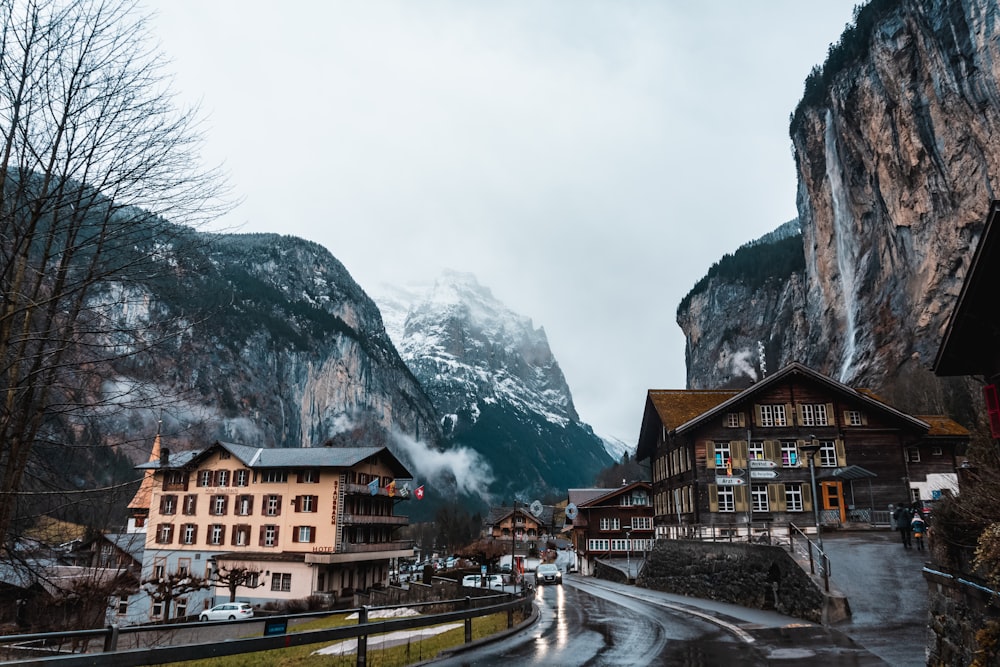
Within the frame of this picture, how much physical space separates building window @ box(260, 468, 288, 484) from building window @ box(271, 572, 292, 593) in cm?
744

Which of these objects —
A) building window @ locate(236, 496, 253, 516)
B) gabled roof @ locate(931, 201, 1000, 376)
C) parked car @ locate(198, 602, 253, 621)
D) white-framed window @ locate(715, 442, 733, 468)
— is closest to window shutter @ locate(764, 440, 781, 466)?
white-framed window @ locate(715, 442, 733, 468)

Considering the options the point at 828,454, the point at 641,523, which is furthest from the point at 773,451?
the point at 641,523

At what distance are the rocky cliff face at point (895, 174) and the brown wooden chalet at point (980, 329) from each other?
5449 cm

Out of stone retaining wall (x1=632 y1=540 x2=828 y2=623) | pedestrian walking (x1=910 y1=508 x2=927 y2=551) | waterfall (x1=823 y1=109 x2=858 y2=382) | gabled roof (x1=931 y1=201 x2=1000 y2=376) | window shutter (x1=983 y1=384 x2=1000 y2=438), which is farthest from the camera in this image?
waterfall (x1=823 y1=109 x2=858 y2=382)

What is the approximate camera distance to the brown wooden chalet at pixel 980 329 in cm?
1323

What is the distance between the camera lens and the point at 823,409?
134ft

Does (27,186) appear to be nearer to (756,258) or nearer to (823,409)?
(823,409)

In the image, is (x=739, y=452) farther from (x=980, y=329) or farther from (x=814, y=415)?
(x=980, y=329)

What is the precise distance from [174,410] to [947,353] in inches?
679

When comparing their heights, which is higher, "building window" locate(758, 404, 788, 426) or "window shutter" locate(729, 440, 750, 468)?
"building window" locate(758, 404, 788, 426)

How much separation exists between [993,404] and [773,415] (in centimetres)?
2622

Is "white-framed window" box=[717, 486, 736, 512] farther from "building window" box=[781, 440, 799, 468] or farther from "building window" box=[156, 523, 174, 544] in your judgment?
"building window" box=[156, 523, 174, 544]

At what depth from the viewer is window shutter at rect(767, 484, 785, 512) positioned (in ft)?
128

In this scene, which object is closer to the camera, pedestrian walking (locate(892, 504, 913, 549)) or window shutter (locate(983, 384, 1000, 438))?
window shutter (locate(983, 384, 1000, 438))
